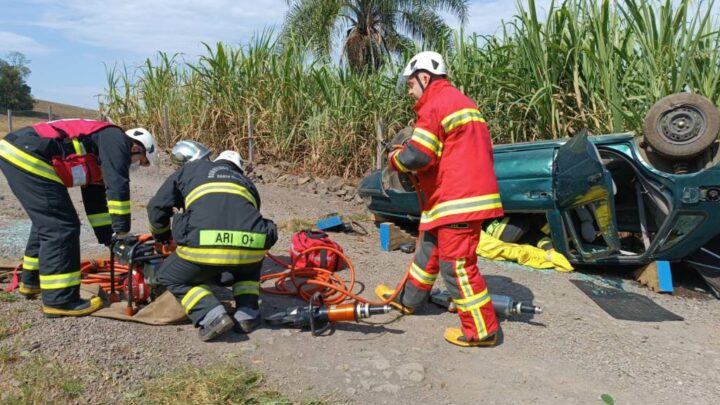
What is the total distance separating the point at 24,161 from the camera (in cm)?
378

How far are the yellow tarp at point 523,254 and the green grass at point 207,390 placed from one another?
3.43 metres

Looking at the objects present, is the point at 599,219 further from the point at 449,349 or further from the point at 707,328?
the point at 449,349

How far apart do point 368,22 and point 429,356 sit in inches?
733

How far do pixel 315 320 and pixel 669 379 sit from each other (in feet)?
7.23

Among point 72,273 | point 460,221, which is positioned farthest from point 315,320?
point 72,273

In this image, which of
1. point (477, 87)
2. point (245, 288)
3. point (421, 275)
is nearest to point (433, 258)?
point (421, 275)

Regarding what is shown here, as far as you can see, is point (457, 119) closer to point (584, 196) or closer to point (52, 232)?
point (584, 196)

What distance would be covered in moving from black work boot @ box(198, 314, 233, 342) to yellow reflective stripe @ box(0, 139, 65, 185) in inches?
60.7

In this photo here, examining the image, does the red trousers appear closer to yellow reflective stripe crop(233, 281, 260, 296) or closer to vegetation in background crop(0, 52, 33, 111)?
yellow reflective stripe crop(233, 281, 260, 296)

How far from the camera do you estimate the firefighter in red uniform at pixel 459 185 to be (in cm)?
352

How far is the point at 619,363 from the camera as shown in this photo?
355cm

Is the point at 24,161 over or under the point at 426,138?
under

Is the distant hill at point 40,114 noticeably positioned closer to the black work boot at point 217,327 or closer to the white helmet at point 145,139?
the white helmet at point 145,139

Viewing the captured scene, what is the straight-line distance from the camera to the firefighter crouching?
3.53 meters
